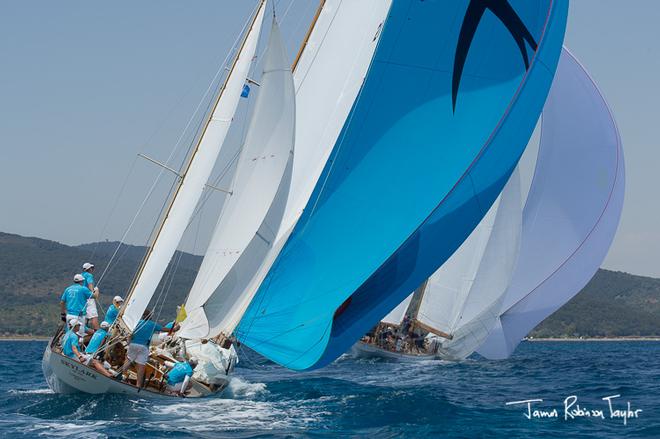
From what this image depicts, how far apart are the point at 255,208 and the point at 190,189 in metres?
1.59

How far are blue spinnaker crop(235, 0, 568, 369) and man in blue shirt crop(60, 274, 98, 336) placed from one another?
3.67 m

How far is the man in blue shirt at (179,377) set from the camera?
58.2 feet

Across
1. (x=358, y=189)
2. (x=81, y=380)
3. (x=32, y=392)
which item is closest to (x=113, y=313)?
(x=81, y=380)

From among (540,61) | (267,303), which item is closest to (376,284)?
(267,303)

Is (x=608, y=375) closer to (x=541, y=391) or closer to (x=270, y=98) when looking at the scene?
(x=541, y=391)

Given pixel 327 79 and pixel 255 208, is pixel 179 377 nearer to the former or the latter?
pixel 255 208

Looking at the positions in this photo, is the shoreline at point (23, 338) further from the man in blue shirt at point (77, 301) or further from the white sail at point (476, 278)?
the man in blue shirt at point (77, 301)

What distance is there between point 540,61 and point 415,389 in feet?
28.6

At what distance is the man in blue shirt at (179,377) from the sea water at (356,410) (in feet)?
0.91

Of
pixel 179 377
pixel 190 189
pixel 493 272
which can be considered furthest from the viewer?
pixel 493 272

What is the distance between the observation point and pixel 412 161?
17.5 metres

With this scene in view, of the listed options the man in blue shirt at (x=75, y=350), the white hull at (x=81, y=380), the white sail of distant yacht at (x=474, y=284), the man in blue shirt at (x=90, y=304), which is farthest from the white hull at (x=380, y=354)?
the man in blue shirt at (x=75, y=350)

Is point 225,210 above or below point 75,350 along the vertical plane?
above

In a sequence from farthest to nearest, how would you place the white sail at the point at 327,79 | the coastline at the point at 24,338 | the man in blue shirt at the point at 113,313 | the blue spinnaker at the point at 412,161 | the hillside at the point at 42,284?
1. the hillside at the point at 42,284
2. the coastline at the point at 24,338
3. the man in blue shirt at the point at 113,313
4. the white sail at the point at 327,79
5. the blue spinnaker at the point at 412,161
